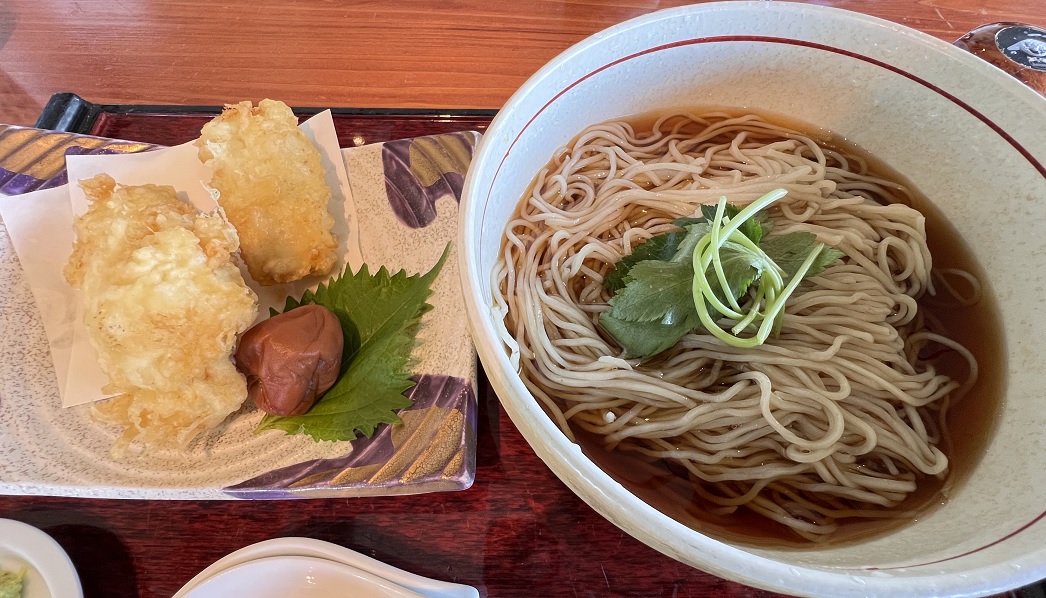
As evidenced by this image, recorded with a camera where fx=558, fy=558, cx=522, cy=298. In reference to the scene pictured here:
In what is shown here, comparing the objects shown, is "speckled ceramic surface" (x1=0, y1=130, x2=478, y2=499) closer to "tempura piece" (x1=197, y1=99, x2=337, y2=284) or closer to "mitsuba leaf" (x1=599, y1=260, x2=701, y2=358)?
"tempura piece" (x1=197, y1=99, x2=337, y2=284)

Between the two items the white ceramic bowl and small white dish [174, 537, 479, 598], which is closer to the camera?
the white ceramic bowl

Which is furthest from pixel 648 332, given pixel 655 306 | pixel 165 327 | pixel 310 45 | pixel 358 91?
pixel 310 45

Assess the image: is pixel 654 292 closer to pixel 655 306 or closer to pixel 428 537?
pixel 655 306

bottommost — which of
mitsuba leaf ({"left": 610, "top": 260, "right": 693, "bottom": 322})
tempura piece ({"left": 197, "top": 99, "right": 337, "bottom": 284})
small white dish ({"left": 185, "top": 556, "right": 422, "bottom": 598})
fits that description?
small white dish ({"left": 185, "top": 556, "right": 422, "bottom": 598})

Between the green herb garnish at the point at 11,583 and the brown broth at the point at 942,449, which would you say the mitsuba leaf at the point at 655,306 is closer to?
the brown broth at the point at 942,449

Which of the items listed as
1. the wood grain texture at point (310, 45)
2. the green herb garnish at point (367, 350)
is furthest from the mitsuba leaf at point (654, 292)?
the wood grain texture at point (310, 45)

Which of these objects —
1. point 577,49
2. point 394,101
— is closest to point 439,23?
point 394,101

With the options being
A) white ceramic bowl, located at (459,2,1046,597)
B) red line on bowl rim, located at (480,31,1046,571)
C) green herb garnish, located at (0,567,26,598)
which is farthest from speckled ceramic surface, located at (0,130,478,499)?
red line on bowl rim, located at (480,31,1046,571)

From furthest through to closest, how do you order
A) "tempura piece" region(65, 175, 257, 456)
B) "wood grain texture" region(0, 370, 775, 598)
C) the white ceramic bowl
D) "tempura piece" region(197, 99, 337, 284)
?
"tempura piece" region(197, 99, 337, 284)
"tempura piece" region(65, 175, 257, 456)
"wood grain texture" region(0, 370, 775, 598)
the white ceramic bowl
